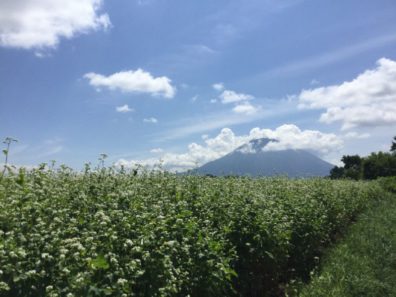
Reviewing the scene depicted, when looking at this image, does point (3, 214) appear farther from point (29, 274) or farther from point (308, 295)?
point (308, 295)

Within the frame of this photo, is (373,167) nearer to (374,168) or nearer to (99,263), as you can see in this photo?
(374,168)

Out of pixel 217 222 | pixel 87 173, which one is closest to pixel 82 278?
pixel 217 222

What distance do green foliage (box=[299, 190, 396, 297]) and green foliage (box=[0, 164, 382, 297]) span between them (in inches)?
33.4

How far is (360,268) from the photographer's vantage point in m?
10.0

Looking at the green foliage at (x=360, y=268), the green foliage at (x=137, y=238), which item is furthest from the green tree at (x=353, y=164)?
the green foliage at (x=137, y=238)

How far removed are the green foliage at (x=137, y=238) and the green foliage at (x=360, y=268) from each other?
85 centimetres

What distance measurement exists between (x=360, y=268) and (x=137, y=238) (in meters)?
7.21

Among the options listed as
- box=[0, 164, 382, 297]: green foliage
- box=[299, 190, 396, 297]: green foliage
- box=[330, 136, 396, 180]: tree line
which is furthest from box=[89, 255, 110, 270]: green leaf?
box=[330, 136, 396, 180]: tree line

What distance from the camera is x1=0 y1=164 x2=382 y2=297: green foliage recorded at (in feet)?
12.1

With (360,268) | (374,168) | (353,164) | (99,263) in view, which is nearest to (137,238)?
(99,263)

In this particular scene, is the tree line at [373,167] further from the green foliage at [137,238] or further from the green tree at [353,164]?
the green foliage at [137,238]

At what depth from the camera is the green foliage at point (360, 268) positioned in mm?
8445

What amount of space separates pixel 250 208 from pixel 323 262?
4.30 m

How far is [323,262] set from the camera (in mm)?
11117
